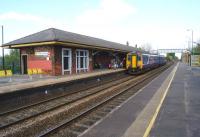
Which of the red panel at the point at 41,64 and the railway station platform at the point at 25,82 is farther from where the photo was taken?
the red panel at the point at 41,64

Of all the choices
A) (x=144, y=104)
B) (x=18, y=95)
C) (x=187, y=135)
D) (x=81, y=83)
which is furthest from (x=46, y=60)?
(x=187, y=135)

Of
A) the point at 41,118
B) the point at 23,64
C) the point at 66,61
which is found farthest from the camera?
the point at 23,64

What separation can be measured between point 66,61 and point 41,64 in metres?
2.66

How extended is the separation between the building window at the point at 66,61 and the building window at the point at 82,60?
187 cm

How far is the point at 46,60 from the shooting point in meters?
25.8

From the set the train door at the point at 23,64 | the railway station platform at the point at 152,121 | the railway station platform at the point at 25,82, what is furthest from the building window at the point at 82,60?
the railway station platform at the point at 152,121

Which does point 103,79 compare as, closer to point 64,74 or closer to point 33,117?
point 64,74

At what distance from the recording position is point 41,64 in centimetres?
2634

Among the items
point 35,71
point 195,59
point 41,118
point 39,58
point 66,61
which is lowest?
point 41,118

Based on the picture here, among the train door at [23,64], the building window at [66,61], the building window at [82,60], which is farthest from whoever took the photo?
the building window at [82,60]

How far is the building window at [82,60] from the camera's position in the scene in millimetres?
29422

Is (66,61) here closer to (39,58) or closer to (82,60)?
(39,58)

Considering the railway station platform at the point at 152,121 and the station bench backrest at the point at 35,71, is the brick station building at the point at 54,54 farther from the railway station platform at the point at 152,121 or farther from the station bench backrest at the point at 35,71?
the railway station platform at the point at 152,121

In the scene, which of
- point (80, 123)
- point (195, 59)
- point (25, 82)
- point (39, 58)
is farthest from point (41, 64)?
point (195, 59)
